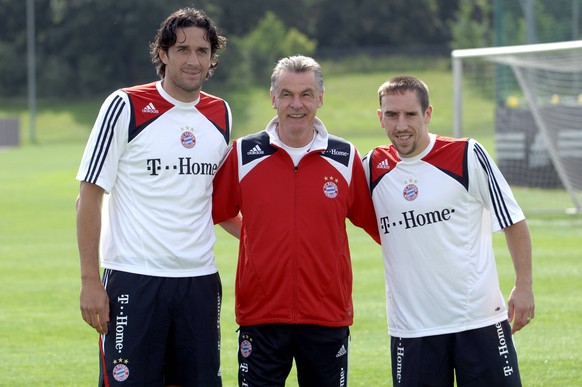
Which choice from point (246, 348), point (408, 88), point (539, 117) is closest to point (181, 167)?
point (246, 348)

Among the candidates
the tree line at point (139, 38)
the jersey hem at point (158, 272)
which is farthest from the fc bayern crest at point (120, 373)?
the tree line at point (139, 38)

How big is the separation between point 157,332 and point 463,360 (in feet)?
5.15

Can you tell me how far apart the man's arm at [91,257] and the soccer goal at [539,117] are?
12.7 meters

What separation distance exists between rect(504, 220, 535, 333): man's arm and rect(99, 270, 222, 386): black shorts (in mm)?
1565

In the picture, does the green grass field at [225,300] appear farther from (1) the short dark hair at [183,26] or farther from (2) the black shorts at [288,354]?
(1) the short dark hair at [183,26]

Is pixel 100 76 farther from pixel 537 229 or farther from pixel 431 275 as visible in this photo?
pixel 431 275

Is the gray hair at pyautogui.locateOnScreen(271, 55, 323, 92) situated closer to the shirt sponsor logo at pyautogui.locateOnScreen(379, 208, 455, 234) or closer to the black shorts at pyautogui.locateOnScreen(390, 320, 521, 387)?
the shirt sponsor logo at pyautogui.locateOnScreen(379, 208, 455, 234)

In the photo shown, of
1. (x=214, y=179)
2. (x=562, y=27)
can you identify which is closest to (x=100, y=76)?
(x=562, y=27)

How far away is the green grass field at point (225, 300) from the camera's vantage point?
8297 millimetres

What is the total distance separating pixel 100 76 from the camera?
67.0 m

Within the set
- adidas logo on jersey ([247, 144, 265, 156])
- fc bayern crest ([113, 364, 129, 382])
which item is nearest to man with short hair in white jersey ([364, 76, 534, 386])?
adidas logo on jersey ([247, 144, 265, 156])

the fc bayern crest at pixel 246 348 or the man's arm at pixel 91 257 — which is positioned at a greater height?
the man's arm at pixel 91 257

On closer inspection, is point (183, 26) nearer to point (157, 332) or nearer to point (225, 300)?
point (157, 332)

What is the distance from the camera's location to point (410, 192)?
5445 millimetres
